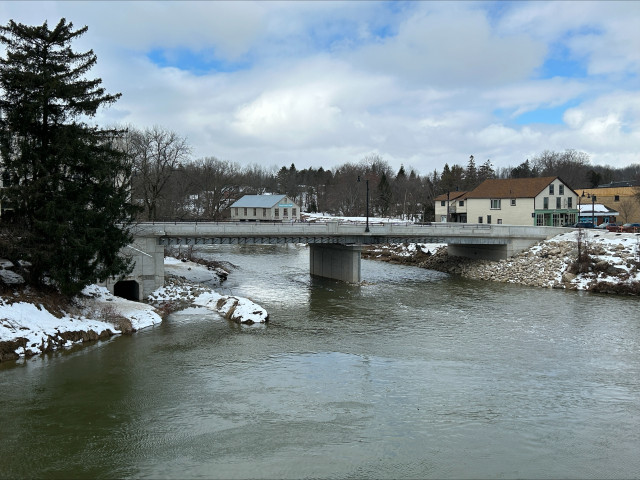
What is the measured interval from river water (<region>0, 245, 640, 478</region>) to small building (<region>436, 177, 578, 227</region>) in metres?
36.4

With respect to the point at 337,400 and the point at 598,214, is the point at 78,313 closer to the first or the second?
the point at 337,400

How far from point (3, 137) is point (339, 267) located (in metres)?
28.1

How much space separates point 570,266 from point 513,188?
89.0ft

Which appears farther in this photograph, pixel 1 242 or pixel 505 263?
pixel 505 263

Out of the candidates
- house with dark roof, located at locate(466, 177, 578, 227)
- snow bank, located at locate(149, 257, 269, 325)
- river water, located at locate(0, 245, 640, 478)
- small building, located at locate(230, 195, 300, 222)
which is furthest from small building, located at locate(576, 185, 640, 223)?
snow bank, located at locate(149, 257, 269, 325)

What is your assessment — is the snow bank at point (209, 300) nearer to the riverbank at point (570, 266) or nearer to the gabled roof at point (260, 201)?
the riverbank at point (570, 266)

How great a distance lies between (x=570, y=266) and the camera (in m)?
43.1

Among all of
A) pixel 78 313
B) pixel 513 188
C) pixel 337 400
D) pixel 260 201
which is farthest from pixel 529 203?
pixel 78 313

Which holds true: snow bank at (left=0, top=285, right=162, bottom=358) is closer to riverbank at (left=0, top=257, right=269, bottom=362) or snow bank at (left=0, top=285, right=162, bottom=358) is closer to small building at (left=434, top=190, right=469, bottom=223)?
riverbank at (left=0, top=257, right=269, bottom=362)

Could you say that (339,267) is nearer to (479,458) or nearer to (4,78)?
(4,78)

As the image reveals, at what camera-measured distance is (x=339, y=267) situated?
1817 inches

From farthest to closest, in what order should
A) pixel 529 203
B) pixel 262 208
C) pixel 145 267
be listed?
pixel 262 208
pixel 529 203
pixel 145 267

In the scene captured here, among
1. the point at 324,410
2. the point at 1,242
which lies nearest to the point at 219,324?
the point at 1,242

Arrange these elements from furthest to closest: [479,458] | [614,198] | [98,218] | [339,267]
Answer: [614,198], [339,267], [98,218], [479,458]
